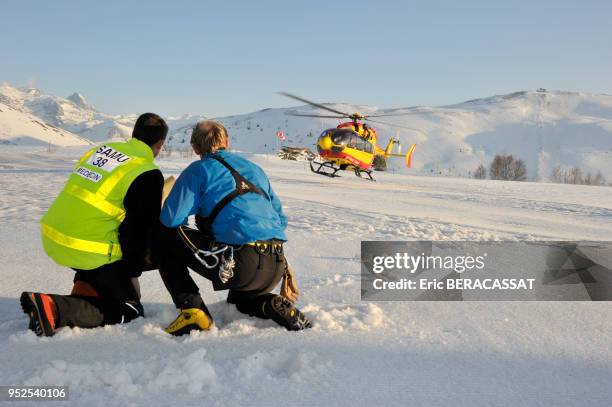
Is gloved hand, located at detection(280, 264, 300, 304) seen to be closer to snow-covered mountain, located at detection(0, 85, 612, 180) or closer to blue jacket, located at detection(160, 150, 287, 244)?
blue jacket, located at detection(160, 150, 287, 244)

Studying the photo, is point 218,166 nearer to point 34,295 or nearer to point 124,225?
point 124,225

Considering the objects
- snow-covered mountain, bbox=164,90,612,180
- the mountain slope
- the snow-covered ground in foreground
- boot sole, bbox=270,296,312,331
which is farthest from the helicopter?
snow-covered mountain, bbox=164,90,612,180

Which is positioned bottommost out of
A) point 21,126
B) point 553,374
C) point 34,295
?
point 553,374

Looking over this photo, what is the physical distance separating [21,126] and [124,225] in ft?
193

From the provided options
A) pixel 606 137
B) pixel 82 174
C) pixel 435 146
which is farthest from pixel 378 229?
pixel 606 137

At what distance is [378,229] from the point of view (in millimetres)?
5859

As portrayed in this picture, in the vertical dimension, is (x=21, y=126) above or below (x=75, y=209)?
above

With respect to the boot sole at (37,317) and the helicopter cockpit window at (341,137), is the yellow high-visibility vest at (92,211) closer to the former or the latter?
the boot sole at (37,317)

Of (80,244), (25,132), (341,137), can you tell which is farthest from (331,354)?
(25,132)

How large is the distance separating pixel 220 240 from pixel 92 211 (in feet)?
2.38

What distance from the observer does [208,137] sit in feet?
8.80

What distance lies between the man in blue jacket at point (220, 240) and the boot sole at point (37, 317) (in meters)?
0.62

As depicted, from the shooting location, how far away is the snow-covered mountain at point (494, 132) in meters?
66.7

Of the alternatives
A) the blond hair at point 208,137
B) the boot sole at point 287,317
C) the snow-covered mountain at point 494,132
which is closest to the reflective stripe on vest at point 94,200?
the blond hair at point 208,137
